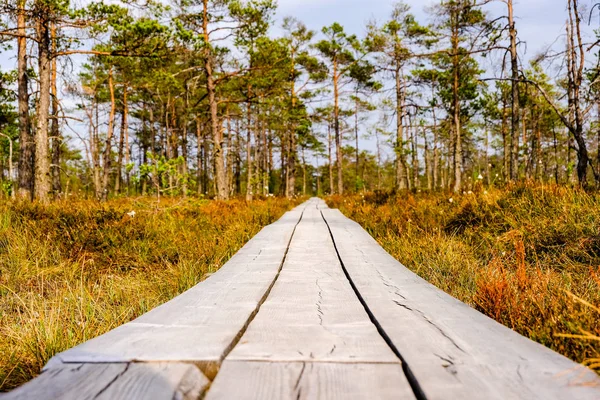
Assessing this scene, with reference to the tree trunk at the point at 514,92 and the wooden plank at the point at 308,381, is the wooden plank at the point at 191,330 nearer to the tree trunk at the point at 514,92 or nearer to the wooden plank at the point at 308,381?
the wooden plank at the point at 308,381

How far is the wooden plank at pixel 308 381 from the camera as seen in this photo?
32.4 inches

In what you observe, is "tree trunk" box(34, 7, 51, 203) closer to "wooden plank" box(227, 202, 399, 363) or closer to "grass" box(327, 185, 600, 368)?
"grass" box(327, 185, 600, 368)

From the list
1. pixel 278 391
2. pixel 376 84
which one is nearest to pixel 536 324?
pixel 278 391

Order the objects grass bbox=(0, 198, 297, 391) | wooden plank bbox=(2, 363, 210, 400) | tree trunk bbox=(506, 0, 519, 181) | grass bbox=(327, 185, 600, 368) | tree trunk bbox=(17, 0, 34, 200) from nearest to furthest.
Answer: wooden plank bbox=(2, 363, 210, 400) → grass bbox=(327, 185, 600, 368) → grass bbox=(0, 198, 297, 391) → tree trunk bbox=(506, 0, 519, 181) → tree trunk bbox=(17, 0, 34, 200)

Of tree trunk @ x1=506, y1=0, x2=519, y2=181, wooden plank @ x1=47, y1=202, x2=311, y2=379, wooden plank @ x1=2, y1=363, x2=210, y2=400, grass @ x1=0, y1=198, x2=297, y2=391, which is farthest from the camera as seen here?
tree trunk @ x1=506, y1=0, x2=519, y2=181

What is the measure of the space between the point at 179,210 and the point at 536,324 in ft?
19.1

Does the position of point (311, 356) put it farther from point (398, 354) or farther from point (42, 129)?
point (42, 129)

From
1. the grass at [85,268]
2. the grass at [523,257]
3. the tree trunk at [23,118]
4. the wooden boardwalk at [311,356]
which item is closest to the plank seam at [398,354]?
the wooden boardwalk at [311,356]

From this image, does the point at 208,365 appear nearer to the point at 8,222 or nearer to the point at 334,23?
the point at 8,222

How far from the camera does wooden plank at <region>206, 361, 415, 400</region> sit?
0.82 metres

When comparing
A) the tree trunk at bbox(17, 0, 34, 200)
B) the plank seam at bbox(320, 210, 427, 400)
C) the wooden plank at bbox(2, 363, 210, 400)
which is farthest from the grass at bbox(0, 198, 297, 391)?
the tree trunk at bbox(17, 0, 34, 200)

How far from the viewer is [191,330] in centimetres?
120

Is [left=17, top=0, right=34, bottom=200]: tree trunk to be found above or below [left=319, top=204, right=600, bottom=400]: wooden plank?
above

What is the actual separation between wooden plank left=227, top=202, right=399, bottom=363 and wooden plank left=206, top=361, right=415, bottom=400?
4cm
